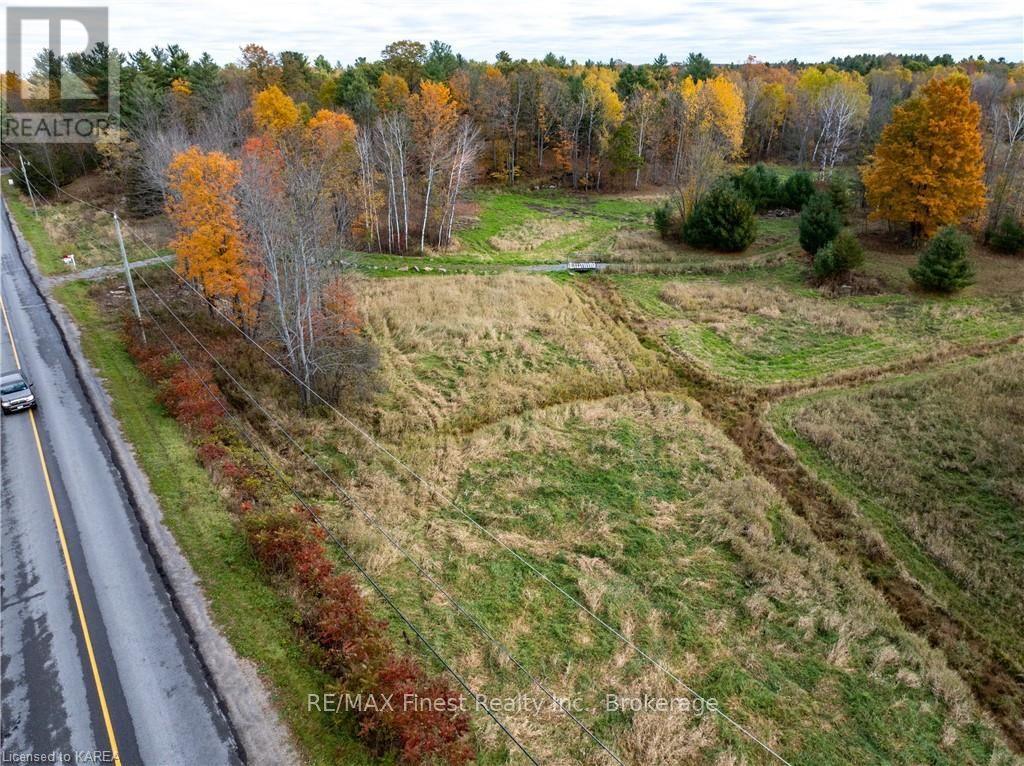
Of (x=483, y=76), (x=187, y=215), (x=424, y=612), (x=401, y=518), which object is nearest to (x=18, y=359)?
(x=187, y=215)

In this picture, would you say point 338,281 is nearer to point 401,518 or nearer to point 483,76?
point 401,518

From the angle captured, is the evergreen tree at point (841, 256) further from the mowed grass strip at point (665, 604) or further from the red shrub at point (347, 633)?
the red shrub at point (347, 633)

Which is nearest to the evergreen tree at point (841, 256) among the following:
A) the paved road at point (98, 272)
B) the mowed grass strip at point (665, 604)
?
the mowed grass strip at point (665, 604)

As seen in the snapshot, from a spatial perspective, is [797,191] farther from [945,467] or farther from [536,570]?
[536,570]

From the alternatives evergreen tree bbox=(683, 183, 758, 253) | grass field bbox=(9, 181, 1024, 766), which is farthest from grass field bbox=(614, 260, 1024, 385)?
evergreen tree bbox=(683, 183, 758, 253)

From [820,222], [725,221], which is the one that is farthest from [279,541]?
[725,221]

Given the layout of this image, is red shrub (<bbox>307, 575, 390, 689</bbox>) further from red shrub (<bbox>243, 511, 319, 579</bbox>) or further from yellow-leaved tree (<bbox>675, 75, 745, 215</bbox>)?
yellow-leaved tree (<bbox>675, 75, 745, 215</bbox>)
